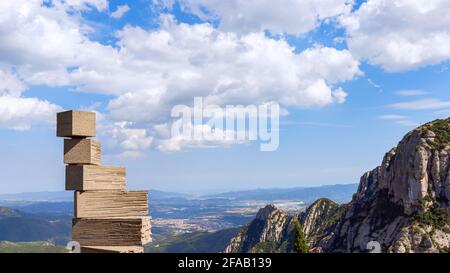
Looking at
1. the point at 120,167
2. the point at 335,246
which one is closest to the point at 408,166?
the point at 335,246

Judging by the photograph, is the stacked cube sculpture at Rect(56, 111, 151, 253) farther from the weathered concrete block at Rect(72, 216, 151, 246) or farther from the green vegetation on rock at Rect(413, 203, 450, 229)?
the green vegetation on rock at Rect(413, 203, 450, 229)

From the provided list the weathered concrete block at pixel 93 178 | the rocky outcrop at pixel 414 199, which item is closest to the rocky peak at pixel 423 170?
the rocky outcrop at pixel 414 199

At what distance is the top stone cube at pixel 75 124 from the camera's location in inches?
259

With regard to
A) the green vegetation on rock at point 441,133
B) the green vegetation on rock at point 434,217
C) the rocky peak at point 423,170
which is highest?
the green vegetation on rock at point 441,133

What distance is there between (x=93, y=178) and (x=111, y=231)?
2.58 feet

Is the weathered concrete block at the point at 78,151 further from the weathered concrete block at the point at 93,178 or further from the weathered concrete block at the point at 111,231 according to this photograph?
the weathered concrete block at the point at 111,231

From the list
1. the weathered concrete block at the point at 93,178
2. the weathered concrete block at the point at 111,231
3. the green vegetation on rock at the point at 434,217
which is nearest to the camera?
the weathered concrete block at the point at 111,231

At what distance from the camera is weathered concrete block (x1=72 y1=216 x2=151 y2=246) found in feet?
20.6

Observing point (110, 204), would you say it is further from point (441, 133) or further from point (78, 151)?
point (441, 133)

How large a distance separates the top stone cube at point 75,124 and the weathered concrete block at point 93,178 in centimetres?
46

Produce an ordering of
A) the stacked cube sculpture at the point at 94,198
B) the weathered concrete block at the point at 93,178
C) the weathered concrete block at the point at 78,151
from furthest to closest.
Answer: the weathered concrete block at the point at 78,151
the weathered concrete block at the point at 93,178
the stacked cube sculpture at the point at 94,198

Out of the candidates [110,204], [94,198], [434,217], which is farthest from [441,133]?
[94,198]
